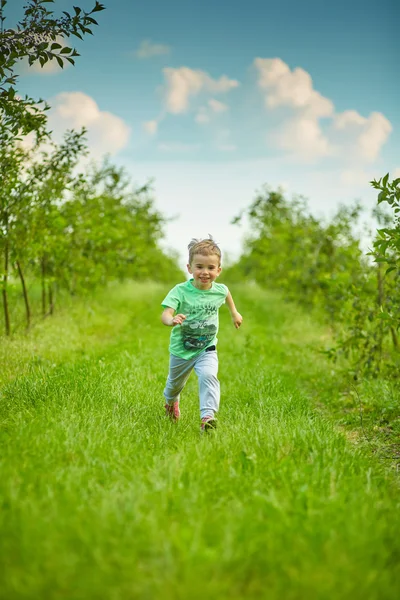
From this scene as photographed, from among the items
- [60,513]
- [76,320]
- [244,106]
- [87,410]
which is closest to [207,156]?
[244,106]

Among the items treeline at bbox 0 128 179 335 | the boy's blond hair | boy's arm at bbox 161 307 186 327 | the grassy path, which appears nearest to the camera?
the grassy path

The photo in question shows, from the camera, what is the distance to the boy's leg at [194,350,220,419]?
4562 mm

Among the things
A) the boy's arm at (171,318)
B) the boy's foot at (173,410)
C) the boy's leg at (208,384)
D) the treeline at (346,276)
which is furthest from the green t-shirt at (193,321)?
the treeline at (346,276)

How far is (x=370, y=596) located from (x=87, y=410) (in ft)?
9.47

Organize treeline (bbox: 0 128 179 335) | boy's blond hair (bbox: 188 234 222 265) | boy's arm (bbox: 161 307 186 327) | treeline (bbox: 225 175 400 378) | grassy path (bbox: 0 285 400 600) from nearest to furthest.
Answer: grassy path (bbox: 0 285 400 600) < boy's arm (bbox: 161 307 186 327) < boy's blond hair (bbox: 188 234 222 265) < treeline (bbox: 225 175 400 378) < treeline (bbox: 0 128 179 335)

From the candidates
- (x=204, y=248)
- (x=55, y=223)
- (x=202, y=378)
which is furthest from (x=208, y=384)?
(x=55, y=223)

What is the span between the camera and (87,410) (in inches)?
176

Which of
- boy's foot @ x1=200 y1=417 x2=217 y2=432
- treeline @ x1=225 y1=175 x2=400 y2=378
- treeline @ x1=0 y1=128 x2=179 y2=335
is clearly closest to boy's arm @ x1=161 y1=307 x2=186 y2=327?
boy's foot @ x1=200 y1=417 x2=217 y2=432

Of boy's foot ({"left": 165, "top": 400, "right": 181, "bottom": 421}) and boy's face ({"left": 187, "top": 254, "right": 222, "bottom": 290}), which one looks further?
boy's foot ({"left": 165, "top": 400, "right": 181, "bottom": 421})

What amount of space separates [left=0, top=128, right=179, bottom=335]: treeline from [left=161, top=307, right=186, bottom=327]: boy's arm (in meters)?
3.39

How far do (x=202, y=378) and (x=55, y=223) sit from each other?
5.85 metres

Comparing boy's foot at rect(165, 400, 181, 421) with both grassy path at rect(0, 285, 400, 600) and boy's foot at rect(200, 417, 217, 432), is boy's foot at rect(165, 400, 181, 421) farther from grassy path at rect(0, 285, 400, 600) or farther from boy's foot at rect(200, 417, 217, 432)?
boy's foot at rect(200, 417, 217, 432)

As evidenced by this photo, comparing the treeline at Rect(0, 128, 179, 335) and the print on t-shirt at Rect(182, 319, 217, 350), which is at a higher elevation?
the treeline at Rect(0, 128, 179, 335)

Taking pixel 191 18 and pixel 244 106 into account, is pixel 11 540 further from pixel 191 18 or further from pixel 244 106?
pixel 244 106
